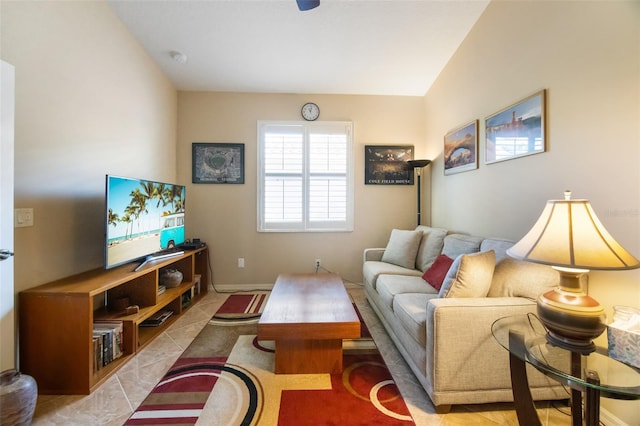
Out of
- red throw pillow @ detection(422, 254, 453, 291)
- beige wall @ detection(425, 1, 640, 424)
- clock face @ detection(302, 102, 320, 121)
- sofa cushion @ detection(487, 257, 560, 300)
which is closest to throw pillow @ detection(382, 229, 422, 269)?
red throw pillow @ detection(422, 254, 453, 291)

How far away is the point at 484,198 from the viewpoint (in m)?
2.31

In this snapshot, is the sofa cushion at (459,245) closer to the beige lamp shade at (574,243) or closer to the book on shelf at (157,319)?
the beige lamp shade at (574,243)

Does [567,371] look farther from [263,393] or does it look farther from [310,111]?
[310,111]

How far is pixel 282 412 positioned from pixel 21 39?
269 cm

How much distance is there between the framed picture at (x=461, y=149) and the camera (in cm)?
243

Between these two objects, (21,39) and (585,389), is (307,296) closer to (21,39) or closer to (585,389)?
(585,389)

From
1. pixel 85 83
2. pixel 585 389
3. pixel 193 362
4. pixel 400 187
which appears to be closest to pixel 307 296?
pixel 193 362

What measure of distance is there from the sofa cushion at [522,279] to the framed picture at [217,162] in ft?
9.89

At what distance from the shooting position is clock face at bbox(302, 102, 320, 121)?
134 inches

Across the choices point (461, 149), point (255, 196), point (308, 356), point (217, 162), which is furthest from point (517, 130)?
point (217, 162)

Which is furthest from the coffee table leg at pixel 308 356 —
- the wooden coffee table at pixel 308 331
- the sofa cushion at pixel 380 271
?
the sofa cushion at pixel 380 271

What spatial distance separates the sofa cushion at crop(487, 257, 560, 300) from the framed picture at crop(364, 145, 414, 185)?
204 centimetres

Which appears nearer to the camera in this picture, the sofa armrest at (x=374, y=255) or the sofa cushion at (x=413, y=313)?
the sofa cushion at (x=413, y=313)

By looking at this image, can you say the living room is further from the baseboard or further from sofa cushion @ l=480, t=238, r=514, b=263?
sofa cushion @ l=480, t=238, r=514, b=263
